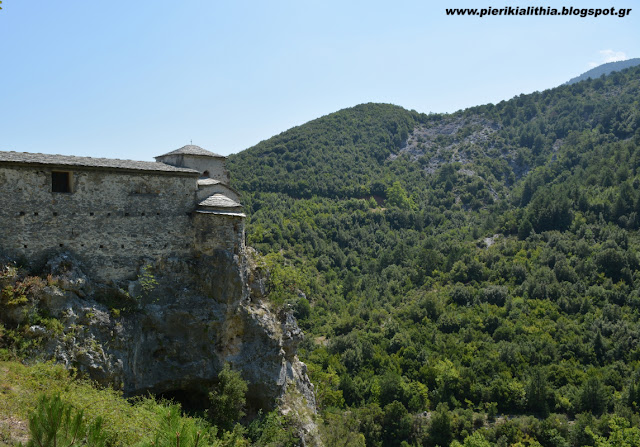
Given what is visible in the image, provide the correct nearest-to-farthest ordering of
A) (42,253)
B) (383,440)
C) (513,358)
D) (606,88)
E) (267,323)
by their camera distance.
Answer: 1. (42,253)
2. (267,323)
3. (383,440)
4. (513,358)
5. (606,88)

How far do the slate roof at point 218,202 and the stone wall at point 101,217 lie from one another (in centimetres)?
61

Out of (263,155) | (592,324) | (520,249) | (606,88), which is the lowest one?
(592,324)

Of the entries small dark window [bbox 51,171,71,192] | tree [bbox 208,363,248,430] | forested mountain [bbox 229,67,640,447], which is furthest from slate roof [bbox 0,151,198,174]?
forested mountain [bbox 229,67,640,447]

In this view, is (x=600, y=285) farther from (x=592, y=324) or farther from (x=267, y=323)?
(x=267, y=323)

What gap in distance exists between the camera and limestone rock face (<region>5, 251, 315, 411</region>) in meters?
17.2

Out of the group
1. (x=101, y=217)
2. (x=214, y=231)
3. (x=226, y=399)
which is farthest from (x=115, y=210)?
(x=226, y=399)

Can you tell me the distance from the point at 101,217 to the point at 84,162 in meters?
2.15

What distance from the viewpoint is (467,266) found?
216ft

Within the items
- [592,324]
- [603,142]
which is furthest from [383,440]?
[603,142]

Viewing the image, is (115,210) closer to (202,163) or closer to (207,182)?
(207,182)

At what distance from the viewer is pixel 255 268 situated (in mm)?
23797

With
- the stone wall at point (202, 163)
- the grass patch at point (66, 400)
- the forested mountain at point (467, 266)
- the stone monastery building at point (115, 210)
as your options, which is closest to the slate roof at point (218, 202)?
the stone monastery building at point (115, 210)

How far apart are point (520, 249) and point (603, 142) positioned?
37782mm

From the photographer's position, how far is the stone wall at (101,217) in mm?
16938
